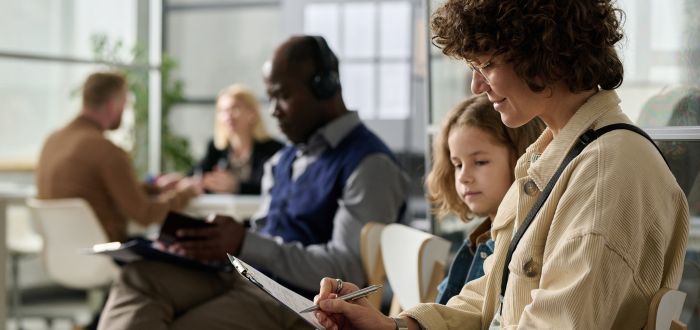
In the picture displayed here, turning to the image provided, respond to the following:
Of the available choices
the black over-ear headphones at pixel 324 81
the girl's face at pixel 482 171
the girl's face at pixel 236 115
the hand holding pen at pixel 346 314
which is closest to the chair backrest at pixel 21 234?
the girl's face at pixel 236 115

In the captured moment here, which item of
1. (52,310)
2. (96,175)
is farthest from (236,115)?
(52,310)

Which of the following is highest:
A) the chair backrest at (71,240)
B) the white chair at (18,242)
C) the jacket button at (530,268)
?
the jacket button at (530,268)

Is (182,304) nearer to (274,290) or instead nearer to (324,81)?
(324,81)

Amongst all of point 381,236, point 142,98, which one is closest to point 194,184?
point 142,98

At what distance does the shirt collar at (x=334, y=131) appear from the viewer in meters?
2.81

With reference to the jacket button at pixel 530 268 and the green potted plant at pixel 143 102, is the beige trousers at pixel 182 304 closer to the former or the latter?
the jacket button at pixel 530 268

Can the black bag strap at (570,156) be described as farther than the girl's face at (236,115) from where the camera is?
No

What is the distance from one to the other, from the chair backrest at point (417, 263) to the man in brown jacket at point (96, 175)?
2663 mm

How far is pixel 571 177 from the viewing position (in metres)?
1.32

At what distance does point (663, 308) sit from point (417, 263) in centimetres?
88

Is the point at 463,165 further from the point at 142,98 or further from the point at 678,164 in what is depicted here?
the point at 142,98

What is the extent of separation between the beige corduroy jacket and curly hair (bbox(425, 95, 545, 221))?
564mm

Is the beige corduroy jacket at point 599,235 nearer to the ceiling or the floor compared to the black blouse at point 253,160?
nearer to the ceiling

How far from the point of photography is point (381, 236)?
2.43m
